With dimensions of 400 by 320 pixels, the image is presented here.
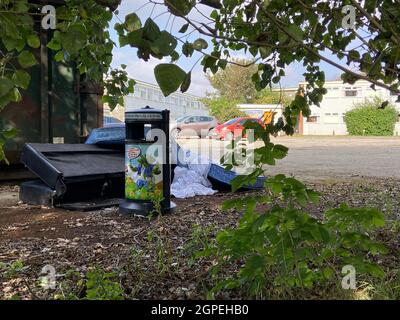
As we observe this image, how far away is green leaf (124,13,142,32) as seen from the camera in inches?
60.7

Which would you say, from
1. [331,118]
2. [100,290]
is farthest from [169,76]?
[331,118]

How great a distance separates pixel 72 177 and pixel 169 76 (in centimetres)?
445

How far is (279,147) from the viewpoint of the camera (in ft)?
7.04

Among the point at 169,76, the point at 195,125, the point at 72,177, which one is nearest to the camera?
the point at 169,76

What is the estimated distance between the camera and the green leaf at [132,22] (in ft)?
Result: 5.06

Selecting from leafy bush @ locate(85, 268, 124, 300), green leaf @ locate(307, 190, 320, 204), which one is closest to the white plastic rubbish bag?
leafy bush @ locate(85, 268, 124, 300)

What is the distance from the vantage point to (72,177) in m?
5.45

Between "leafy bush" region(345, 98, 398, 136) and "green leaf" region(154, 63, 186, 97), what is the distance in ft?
129

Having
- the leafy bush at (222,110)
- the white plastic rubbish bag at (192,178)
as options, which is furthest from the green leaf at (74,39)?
the leafy bush at (222,110)

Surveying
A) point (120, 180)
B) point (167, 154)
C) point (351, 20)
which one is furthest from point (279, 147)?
point (120, 180)

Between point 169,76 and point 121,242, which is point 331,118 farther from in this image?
point 169,76

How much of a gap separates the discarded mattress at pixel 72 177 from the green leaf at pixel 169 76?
425cm
